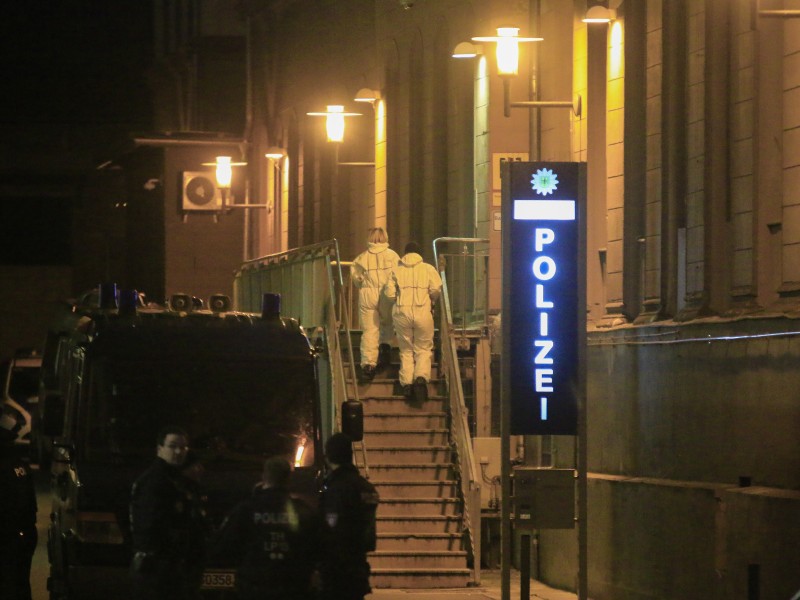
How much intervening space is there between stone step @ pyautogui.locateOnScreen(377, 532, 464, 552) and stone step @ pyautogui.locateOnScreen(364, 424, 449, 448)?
1820mm

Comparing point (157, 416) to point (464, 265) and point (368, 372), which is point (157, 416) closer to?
point (368, 372)

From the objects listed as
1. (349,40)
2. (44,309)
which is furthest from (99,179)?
(349,40)

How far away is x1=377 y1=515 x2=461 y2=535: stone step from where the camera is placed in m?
20.1

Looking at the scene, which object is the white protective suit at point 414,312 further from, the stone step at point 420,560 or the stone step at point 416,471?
the stone step at point 420,560

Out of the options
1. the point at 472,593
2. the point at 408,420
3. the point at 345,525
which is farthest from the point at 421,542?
the point at 345,525

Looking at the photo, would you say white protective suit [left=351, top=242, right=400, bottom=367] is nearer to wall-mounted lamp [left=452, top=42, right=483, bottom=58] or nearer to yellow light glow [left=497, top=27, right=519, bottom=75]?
wall-mounted lamp [left=452, top=42, right=483, bottom=58]

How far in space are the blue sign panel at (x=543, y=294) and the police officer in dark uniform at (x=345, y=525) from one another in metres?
3.96

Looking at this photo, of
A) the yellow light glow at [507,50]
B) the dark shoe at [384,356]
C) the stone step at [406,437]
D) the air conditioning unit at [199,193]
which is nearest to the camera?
the yellow light glow at [507,50]

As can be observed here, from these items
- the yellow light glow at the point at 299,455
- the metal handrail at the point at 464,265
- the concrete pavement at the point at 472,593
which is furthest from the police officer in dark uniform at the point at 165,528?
the metal handrail at the point at 464,265

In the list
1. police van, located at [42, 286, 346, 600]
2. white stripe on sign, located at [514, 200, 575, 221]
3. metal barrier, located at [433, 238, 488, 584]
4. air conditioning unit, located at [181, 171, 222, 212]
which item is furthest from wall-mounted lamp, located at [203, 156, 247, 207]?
white stripe on sign, located at [514, 200, 575, 221]

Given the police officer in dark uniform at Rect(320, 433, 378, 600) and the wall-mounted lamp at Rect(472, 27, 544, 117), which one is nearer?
the police officer in dark uniform at Rect(320, 433, 378, 600)

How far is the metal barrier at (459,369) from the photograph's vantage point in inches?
787

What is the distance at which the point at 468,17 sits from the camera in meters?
25.2

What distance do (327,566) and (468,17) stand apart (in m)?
15.1
